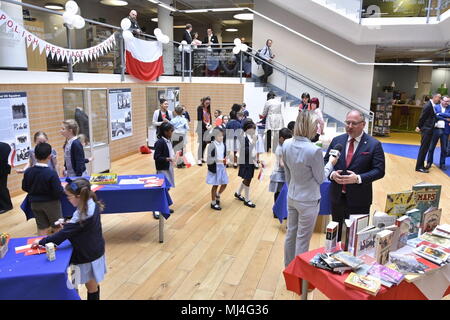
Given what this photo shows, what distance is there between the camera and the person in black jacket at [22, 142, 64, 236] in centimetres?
384

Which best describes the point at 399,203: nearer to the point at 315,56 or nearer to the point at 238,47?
the point at 238,47

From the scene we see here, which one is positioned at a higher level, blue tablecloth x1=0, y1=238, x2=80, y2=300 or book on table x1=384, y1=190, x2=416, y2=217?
book on table x1=384, y1=190, x2=416, y2=217

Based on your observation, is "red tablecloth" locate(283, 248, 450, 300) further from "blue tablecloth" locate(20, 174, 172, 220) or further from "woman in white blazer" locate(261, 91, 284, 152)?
"woman in white blazer" locate(261, 91, 284, 152)

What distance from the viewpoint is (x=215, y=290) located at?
3.74m

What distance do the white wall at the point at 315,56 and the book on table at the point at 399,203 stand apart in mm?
11028

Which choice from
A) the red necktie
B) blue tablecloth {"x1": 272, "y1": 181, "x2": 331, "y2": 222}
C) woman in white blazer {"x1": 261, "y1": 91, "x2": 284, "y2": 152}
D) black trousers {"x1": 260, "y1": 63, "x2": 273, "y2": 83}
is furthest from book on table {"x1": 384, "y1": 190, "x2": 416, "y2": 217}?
black trousers {"x1": 260, "y1": 63, "x2": 273, "y2": 83}

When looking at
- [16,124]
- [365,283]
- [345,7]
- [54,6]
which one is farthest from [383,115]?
[54,6]

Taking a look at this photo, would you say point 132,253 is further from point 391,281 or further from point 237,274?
point 391,281

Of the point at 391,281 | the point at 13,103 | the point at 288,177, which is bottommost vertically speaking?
the point at 391,281

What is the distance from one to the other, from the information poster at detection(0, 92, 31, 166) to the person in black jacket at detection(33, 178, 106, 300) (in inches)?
144

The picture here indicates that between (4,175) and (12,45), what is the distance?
2.29m

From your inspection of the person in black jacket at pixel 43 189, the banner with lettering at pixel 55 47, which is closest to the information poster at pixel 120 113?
the banner with lettering at pixel 55 47
